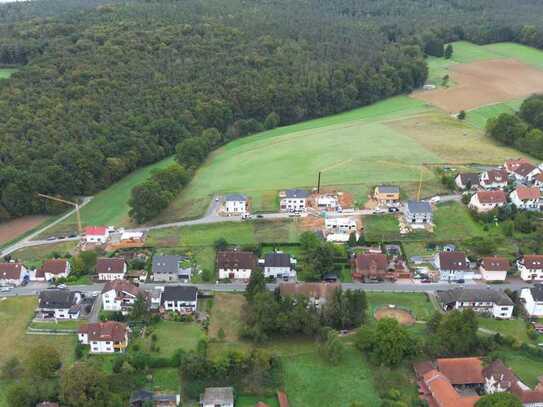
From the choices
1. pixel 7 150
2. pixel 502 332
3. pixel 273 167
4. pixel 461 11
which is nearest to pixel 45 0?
pixel 7 150

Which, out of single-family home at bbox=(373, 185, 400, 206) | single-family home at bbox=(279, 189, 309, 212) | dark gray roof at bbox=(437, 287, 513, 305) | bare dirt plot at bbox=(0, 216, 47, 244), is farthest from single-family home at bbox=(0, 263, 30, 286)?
single-family home at bbox=(373, 185, 400, 206)

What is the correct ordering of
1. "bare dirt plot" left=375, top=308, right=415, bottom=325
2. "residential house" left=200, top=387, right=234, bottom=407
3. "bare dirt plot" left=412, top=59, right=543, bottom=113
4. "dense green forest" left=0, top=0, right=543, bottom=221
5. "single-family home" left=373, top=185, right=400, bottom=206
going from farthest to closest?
"bare dirt plot" left=412, top=59, right=543, bottom=113
"dense green forest" left=0, top=0, right=543, bottom=221
"single-family home" left=373, top=185, right=400, bottom=206
"bare dirt plot" left=375, top=308, right=415, bottom=325
"residential house" left=200, top=387, right=234, bottom=407

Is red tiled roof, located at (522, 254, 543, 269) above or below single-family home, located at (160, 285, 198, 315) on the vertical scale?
above

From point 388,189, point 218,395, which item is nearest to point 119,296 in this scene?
point 218,395

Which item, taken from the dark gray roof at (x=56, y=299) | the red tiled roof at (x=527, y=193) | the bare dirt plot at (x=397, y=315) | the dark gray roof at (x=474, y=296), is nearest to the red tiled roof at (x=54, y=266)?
the dark gray roof at (x=56, y=299)

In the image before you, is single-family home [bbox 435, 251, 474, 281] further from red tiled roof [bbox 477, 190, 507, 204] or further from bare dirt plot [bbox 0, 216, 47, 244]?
bare dirt plot [bbox 0, 216, 47, 244]

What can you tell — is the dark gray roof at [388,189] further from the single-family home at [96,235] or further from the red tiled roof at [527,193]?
the single-family home at [96,235]

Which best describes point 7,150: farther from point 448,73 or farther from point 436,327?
point 448,73
